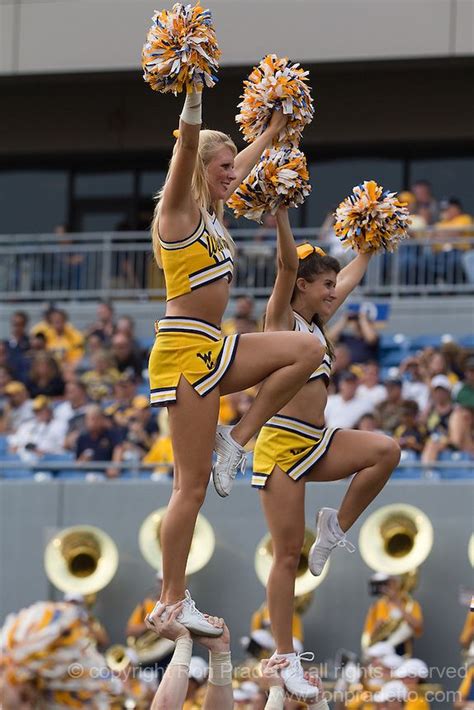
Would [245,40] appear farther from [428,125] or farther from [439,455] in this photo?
[439,455]

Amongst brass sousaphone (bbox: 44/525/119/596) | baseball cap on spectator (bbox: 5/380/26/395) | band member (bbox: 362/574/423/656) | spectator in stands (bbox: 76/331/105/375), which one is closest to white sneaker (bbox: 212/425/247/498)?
band member (bbox: 362/574/423/656)

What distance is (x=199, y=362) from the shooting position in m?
4.94

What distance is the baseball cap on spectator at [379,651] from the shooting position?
9.09m

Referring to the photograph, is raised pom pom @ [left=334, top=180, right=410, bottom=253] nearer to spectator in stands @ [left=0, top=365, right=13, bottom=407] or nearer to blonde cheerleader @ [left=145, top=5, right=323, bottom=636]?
blonde cheerleader @ [left=145, top=5, right=323, bottom=636]

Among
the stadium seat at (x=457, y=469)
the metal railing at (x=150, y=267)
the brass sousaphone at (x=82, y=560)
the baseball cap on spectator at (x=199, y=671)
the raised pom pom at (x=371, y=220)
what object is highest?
the metal railing at (x=150, y=267)

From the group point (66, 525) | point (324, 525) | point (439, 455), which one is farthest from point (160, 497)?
point (324, 525)

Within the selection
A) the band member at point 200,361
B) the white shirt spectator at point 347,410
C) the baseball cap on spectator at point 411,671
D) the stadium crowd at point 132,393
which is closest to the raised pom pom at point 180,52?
the band member at point 200,361

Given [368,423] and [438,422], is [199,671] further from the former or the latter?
[438,422]

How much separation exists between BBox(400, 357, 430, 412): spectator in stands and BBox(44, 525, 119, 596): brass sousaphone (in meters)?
2.58

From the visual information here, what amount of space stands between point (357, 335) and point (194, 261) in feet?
23.7

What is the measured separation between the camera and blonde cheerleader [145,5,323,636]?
4887mm

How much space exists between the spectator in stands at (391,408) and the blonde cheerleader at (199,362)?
561cm

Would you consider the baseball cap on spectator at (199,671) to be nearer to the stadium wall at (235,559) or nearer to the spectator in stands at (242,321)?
the stadium wall at (235,559)

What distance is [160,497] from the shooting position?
36.0 ft
